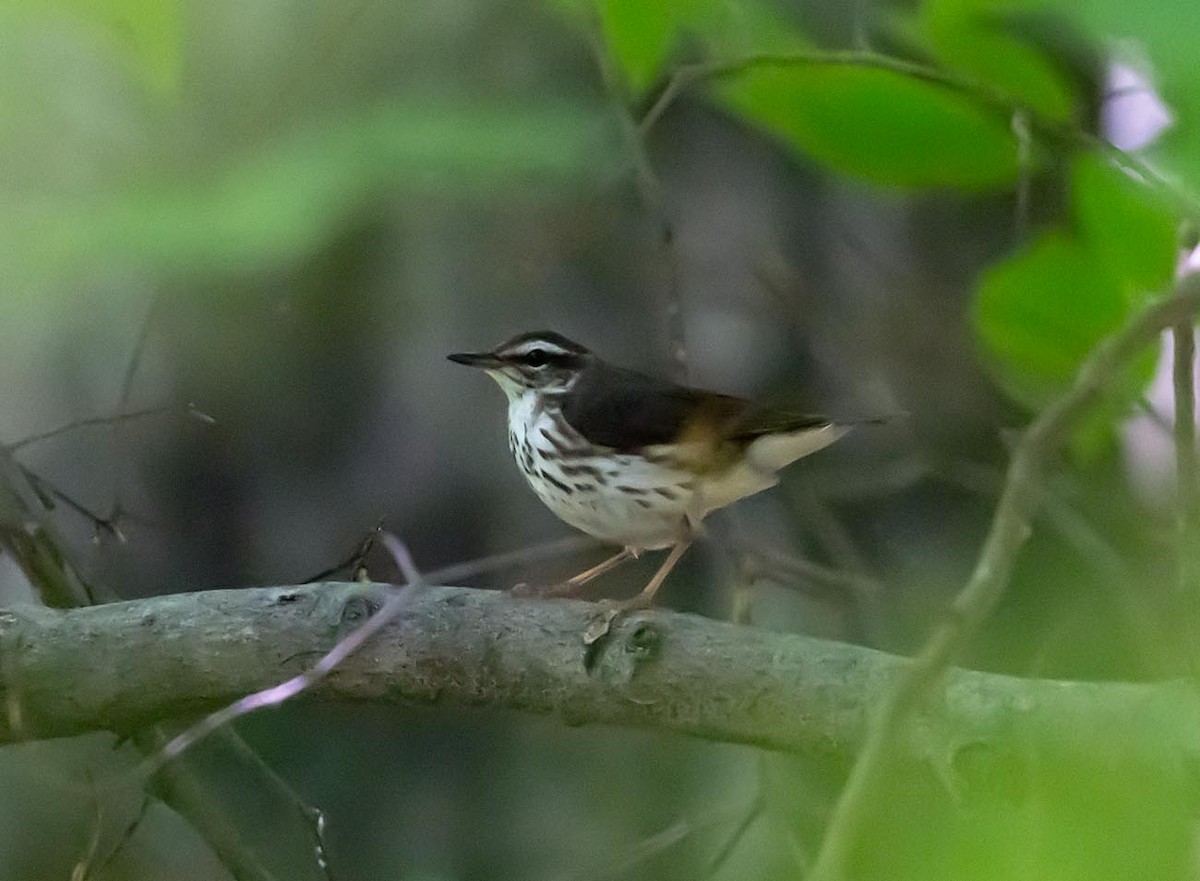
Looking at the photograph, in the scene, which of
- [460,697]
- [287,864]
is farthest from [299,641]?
[287,864]

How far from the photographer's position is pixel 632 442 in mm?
684

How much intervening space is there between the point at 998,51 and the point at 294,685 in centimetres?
42

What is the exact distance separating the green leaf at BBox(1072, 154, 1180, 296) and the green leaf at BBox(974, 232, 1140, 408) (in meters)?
0.01

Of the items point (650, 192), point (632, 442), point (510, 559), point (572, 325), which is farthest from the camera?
point (572, 325)

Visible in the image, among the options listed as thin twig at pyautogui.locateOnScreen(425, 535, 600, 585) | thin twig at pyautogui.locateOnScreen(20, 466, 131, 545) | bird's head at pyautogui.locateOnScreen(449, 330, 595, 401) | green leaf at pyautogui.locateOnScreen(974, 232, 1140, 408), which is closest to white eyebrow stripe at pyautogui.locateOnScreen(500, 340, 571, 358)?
bird's head at pyautogui.locateOnScreen(449, 330, 595, 401)

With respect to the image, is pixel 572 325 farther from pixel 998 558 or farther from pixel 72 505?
pixel 998 558

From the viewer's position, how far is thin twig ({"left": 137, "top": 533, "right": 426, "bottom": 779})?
1.65 feet

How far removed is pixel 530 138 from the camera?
0.47 metres

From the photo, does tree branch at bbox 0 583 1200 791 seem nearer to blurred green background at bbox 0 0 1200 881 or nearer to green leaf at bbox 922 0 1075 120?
blurred green background at bbox 0 0 1200 881

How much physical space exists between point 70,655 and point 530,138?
13.4 inches

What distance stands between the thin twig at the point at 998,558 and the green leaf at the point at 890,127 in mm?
52

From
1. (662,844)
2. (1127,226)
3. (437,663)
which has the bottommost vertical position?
(662,844)

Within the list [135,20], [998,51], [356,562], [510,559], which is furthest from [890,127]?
[356,562]

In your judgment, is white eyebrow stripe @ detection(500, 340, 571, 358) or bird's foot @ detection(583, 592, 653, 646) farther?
white eyebrow stripe @ detection(500, 340, 571, 358)
